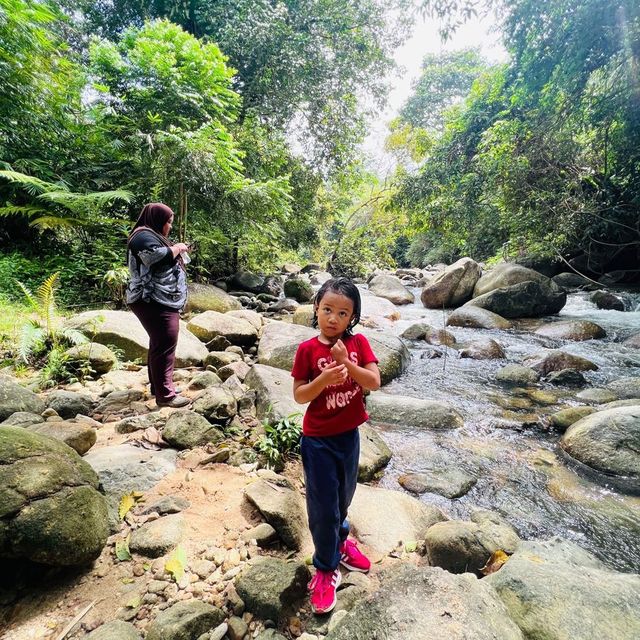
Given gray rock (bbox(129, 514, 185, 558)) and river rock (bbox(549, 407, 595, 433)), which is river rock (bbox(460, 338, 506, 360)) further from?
gray rock (bbox(129, 514, 185, 558))

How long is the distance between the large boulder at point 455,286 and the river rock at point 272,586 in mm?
11232

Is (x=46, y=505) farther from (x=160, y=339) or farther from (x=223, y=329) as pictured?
(x=223, y=329)

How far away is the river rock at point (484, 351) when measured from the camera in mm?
6840

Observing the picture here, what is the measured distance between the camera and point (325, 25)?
11.9 meters

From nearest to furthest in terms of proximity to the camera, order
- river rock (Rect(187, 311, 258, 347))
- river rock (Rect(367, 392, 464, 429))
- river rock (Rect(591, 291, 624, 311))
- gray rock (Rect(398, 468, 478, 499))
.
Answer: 1. gray rock (Rect(398, 468, 478, 499))
2. river rock (Rect(367, 392, 464, 429))
3. river rock (Rect(187, 311, 258, 347))
4. river rock (Rect(591, 291, 624, 311))

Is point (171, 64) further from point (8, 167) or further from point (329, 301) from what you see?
point (329, 301)

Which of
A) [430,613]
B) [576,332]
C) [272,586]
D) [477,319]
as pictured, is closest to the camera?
[430,613]

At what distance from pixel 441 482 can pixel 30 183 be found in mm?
8757

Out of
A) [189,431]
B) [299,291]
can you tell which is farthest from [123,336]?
[299,291]

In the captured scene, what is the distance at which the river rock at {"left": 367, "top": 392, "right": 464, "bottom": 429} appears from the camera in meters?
4.19

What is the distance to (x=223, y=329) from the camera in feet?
20.4

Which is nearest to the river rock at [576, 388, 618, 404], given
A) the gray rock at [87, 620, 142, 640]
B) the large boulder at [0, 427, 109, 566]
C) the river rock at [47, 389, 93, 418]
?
the gray rock at [87, 620, 142, 640]

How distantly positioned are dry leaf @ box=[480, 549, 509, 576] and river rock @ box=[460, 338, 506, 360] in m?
5.22

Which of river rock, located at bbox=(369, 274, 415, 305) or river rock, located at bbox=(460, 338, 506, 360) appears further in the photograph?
river rock, located at bbox=(369, 274, 415, 305)
